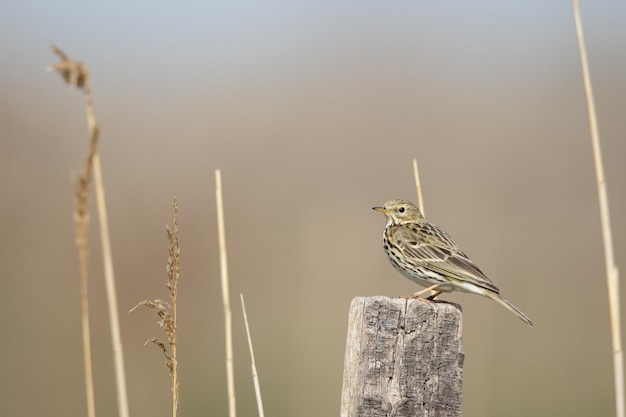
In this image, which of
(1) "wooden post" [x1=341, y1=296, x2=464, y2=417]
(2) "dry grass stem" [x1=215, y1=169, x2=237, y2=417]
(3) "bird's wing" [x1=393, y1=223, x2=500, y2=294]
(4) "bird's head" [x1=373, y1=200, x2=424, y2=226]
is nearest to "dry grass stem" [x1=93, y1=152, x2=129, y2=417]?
(2) "dry grass stem" [x1=215, y1=169, x2=237, y2=417]

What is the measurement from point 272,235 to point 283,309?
131 centimetres

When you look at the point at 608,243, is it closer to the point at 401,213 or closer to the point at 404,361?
the point at 404,361

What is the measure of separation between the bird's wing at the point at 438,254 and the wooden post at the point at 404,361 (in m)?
2.09

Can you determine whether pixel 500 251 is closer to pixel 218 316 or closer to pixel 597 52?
pixel 218 316

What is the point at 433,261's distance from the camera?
577 centimetres

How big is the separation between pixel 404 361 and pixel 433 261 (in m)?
2.39

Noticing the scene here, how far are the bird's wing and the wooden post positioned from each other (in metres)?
2.09

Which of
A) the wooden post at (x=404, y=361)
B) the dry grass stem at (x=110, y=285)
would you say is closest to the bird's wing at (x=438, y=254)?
the wooden post at (x=404, y=361)

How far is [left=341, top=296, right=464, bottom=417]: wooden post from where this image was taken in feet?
11.2

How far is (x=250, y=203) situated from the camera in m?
12.8

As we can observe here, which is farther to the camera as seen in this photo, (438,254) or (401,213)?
(401,213)

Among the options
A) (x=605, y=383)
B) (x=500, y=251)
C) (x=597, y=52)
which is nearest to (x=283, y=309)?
(x=500, y=251)

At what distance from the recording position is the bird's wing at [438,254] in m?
5.61

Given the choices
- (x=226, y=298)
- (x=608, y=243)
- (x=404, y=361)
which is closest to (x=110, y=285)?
(x=226, y=298)
